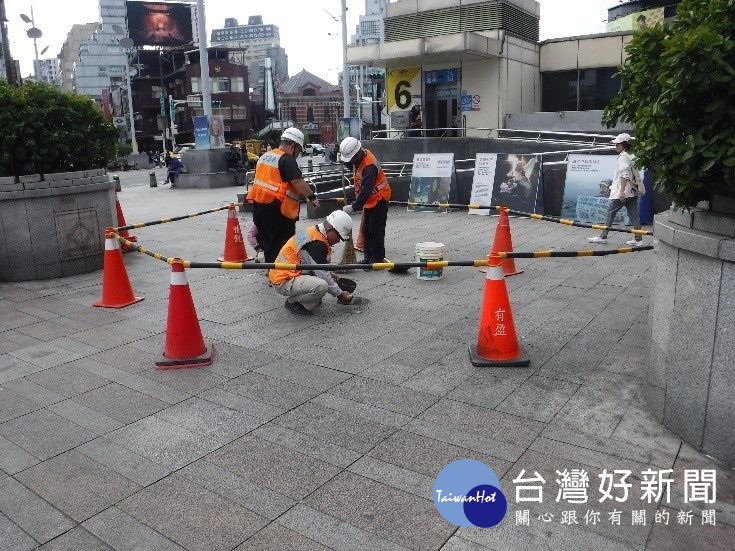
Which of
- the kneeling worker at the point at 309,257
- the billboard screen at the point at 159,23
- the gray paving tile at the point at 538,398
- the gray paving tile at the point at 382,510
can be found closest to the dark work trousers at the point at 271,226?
the kneeling worker at the point at 309,257

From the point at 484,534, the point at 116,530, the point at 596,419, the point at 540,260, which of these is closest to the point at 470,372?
the point at 596,419

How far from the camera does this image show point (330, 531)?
10.2ft

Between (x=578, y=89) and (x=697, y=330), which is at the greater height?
(x=578, y=89)

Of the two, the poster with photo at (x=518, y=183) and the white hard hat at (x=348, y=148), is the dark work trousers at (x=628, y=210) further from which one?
the white hard hat at (x=348, y=148)

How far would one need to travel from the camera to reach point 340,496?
3.41 metres

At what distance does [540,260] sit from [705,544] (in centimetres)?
678

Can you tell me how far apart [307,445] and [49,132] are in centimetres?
689

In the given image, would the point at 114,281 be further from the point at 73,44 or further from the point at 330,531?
the point at 73,44

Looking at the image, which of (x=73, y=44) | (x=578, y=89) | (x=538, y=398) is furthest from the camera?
(x=73, y=44)

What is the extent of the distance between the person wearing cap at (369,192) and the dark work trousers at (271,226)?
85 cm

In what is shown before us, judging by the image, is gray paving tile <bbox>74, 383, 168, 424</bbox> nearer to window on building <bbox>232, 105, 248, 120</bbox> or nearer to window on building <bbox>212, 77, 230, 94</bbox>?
window on building <bbox>212, 77, 230, 94</bbox>

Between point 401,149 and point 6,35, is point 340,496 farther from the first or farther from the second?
point 401,149

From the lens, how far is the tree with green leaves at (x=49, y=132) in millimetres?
8359

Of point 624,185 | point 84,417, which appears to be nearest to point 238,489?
Result: point 84,417
